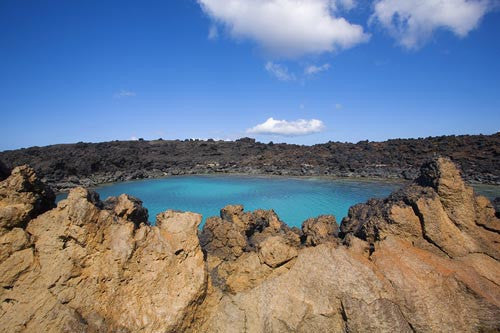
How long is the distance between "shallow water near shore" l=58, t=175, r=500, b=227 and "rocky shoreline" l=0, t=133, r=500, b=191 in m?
3.91

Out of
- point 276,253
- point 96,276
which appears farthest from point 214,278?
point 96,276

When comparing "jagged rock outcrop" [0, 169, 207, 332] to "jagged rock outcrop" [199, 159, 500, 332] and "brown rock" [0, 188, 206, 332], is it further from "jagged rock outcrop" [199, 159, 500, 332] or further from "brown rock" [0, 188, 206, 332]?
"jagged rock outcrop" [199, 159, 500, 332]

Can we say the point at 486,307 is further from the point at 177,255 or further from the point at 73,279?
the point at 73,279

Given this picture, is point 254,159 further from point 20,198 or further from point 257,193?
point 20,198

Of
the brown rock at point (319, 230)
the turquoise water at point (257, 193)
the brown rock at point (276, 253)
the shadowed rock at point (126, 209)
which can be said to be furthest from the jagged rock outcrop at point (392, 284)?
the turquoise water at point (257, 193)

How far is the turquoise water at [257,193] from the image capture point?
67.6ft

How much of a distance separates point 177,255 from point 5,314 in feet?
6.60

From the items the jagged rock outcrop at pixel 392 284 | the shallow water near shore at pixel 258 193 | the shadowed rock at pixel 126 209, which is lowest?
the shallow water near shore at pixel 258 193

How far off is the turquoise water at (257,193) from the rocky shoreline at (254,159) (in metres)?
4.17

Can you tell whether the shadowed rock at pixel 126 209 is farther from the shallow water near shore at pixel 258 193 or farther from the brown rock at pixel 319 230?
the shallow water near shore at pixel 258 193

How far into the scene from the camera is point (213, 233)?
6879mm

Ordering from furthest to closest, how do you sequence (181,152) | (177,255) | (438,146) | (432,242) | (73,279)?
(181,152), (438,146), (432,242), (177,255), (73,279)

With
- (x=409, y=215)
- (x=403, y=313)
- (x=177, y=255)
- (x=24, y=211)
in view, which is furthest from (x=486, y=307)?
(x=24, y=211)

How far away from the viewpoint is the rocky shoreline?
3241cm
